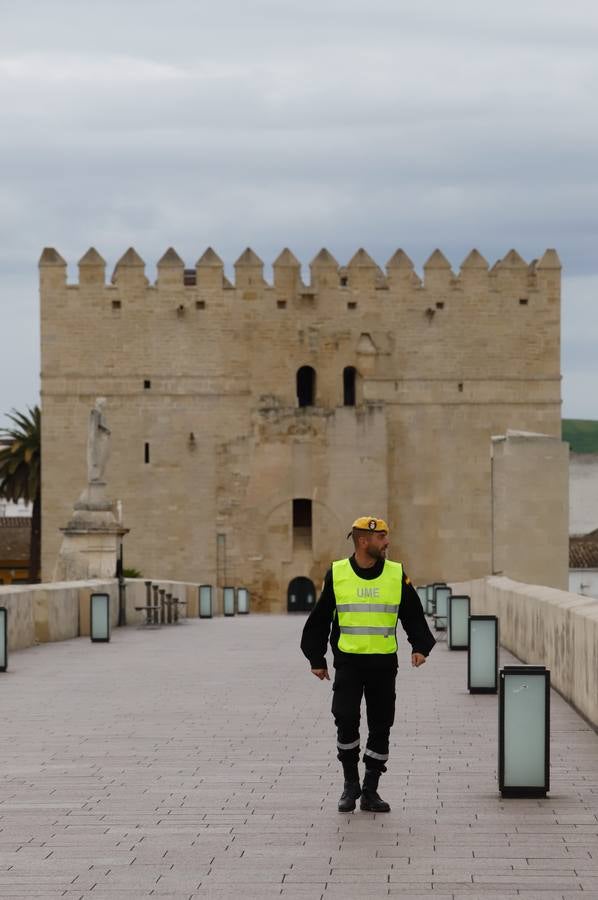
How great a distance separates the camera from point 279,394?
51906mm

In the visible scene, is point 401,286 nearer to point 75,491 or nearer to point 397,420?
point 397,420

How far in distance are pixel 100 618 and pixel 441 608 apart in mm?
6169

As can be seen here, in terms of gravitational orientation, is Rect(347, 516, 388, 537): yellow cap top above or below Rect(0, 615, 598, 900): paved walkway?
above

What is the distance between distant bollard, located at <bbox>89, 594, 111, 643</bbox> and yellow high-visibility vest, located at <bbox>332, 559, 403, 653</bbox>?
11887 millimetres

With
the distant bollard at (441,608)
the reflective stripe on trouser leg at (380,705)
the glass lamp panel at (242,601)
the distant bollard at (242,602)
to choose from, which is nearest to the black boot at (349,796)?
the reflective stripe on trouser leg at (380,705)

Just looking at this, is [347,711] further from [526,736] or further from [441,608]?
[441,608]

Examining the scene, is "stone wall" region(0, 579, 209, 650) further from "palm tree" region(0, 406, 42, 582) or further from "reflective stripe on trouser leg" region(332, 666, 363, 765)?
"palm tree" region(0, 406, 42, 582)

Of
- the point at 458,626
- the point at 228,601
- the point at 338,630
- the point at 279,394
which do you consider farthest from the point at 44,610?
the point at 279,394

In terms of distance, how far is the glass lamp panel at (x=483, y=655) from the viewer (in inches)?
483

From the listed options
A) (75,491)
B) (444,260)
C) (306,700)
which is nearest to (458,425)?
(444,260)

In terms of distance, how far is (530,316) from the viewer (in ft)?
171

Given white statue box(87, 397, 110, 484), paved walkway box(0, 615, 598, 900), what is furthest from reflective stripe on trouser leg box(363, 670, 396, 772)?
white statue box(87, 397, 110, 484)

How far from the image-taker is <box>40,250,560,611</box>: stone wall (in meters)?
51.1

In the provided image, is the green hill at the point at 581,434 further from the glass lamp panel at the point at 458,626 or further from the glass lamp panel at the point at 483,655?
the glass lamp panel at the point at 483,655
